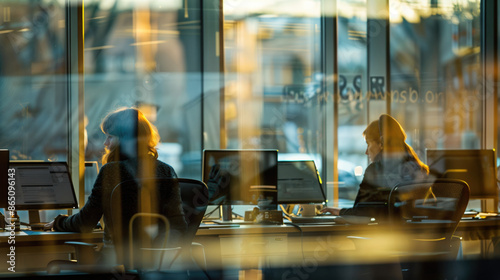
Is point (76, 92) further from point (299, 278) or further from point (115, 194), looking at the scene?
point (299, 278)

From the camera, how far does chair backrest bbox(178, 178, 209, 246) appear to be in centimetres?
287

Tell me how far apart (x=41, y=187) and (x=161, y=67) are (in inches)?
85.0

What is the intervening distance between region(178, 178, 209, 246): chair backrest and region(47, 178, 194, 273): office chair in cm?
18

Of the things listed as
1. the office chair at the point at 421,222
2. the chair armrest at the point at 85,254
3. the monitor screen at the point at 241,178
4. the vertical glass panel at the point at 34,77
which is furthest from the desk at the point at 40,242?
the vertical glass panel at the point at 34,77

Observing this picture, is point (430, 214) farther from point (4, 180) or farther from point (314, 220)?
point (4, 180)

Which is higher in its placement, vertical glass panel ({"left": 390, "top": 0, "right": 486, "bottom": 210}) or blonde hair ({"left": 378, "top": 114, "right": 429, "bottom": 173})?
vertical glass panel ({"left": 390, "top": 0, "right": 486, "bottom": 210})

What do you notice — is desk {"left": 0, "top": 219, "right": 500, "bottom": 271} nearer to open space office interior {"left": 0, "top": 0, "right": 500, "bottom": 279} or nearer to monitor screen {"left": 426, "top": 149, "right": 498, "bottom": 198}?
open space office interior {"left": 0, "top": 0, "right": 500, "bottom": 279}

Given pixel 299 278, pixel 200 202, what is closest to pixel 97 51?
pixel 200 202

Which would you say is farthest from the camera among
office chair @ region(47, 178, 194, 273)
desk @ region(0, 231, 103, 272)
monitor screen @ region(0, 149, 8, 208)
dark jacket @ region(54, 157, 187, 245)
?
monitor screen @ region(0, 149, 8, 208)

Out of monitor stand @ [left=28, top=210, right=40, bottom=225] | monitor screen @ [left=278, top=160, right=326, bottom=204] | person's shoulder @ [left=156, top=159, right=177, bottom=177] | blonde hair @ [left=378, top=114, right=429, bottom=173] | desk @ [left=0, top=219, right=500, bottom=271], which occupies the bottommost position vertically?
desk @ [left=0, top=219, right=500, bottom=271]

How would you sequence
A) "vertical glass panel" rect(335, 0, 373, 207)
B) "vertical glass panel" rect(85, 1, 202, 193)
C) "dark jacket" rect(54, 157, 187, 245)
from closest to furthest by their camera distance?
"dark jacket" rect(54, 157, 187, 245) < "vertical glass panel" rect(85, 1, 202, 193) < "vertical glass panel" rect(335, 0, 373, 207)

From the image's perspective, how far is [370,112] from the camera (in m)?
5.69

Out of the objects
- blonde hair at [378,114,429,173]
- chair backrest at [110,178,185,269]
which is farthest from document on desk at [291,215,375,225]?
chair backrest at [110,178,185,269]

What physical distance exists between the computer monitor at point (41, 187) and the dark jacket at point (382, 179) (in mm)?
1921
